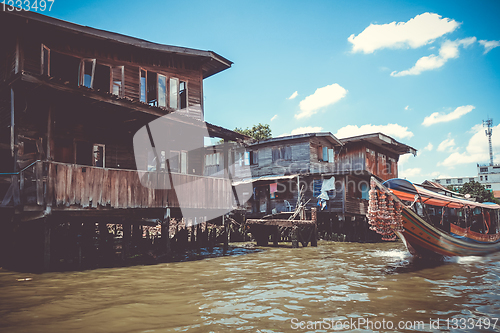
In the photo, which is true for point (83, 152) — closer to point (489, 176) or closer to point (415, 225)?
point (415, 225)

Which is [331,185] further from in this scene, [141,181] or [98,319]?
[98,319]

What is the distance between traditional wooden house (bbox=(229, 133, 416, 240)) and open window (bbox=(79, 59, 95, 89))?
15103 mm

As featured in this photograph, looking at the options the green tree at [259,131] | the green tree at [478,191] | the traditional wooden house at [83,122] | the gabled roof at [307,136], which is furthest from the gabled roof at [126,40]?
the green tree at [478,191]

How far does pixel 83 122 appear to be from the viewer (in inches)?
562

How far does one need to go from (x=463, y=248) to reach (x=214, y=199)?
34.4ft

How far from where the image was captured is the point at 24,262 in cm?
1143

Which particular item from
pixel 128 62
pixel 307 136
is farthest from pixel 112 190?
pixel 307 136

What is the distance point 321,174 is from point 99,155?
16012 mm

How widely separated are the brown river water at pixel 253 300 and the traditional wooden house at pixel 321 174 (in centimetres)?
1453

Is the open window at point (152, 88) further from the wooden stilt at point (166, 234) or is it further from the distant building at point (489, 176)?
the distant building at point (489, 176)

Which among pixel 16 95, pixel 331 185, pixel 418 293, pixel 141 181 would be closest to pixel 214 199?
pixel 141 181

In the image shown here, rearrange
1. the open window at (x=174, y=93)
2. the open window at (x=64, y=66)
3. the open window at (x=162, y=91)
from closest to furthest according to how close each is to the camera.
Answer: the open window at (x=64, y=66) → the open window at (x=162, y=91) → the open window at (x=174, y=93)

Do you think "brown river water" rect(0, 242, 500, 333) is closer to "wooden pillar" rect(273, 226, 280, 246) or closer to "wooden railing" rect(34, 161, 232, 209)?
"wooden railing" rect(34, 161, 232, 209)

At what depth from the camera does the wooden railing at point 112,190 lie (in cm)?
1011
